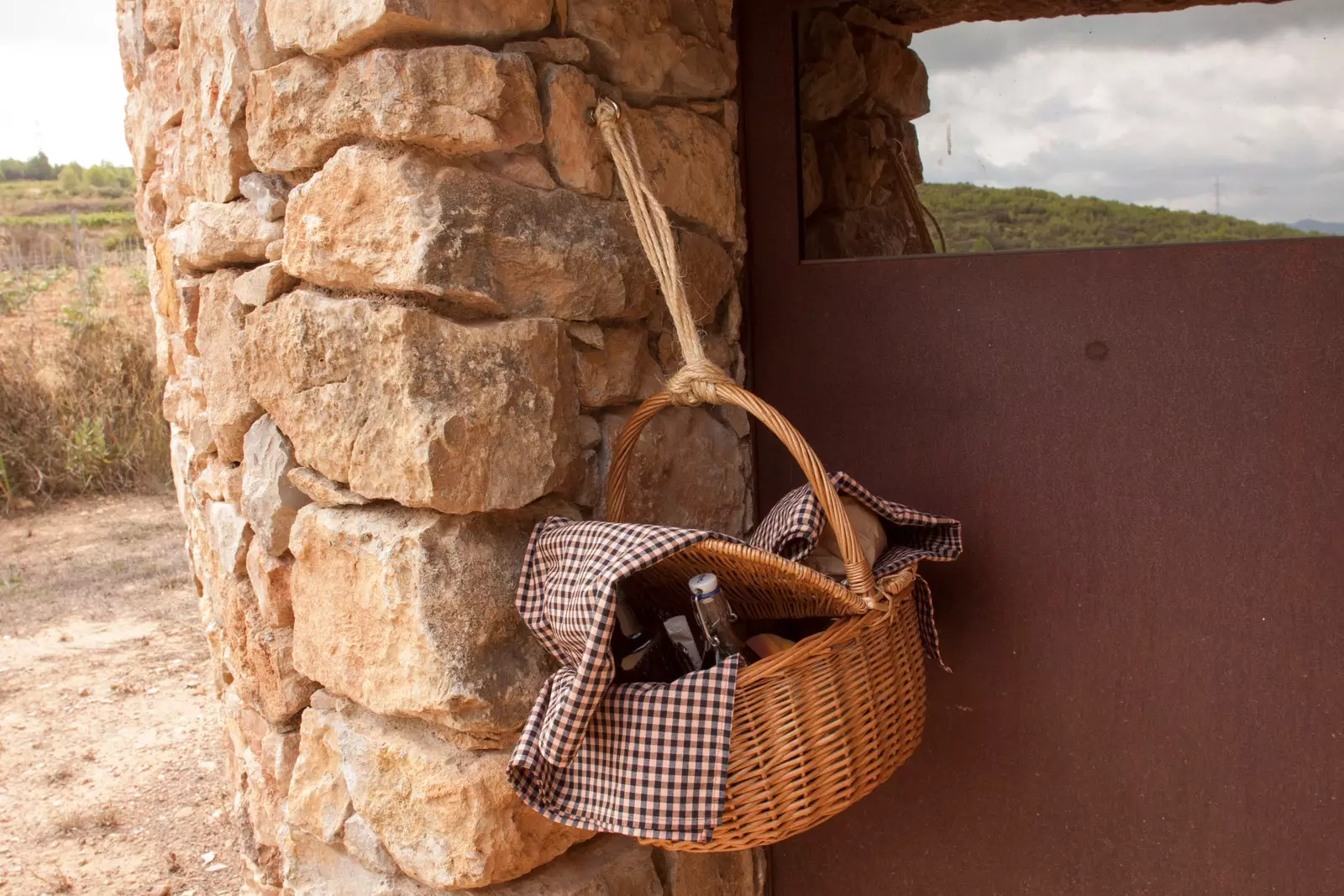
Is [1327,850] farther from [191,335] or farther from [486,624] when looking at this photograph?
[191,335]

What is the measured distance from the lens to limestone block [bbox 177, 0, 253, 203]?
166 cm

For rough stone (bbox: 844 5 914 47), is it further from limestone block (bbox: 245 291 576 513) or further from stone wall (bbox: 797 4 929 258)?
limestone block (bbox: 245 291 576 513)

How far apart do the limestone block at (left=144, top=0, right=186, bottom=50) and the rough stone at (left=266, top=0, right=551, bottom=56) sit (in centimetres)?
75

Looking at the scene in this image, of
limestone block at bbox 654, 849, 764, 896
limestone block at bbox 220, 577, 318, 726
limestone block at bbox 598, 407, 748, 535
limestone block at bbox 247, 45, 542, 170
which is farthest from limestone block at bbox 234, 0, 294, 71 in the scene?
limestone block at bbox 654, 849, 764, 896

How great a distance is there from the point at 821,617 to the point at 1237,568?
58 centimetres

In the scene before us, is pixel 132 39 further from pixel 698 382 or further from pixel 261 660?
pixel 698 382

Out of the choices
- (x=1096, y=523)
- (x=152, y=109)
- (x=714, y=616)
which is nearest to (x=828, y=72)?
(x=1096, y=523)

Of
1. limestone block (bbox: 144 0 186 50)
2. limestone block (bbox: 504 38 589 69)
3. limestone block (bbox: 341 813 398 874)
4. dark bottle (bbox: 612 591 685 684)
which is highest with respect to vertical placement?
limestone block (bbox: 144 0 186 50)

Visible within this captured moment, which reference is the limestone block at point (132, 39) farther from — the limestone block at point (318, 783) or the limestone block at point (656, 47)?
the limestone block at point (318, 783)

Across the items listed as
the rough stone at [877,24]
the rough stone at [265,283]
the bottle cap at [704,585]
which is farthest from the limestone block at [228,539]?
the rough stone at [877,24]

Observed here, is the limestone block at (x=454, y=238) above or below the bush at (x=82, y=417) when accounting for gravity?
above

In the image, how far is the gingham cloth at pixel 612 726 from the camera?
1.21 metres

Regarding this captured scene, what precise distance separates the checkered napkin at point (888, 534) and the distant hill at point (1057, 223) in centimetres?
44

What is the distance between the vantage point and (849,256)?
1.77 m
